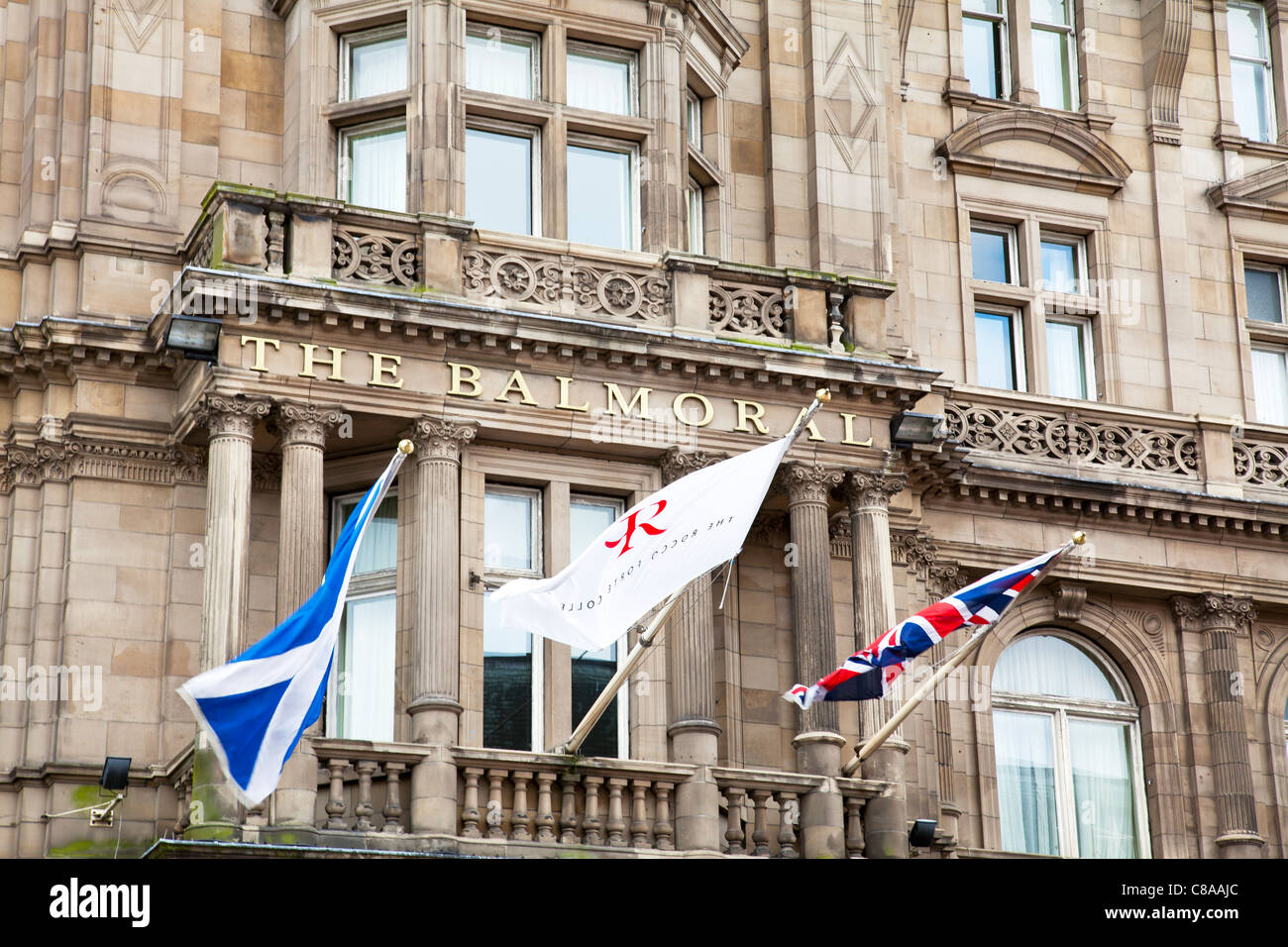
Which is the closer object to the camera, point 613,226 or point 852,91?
point 613,226

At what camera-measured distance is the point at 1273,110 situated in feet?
123

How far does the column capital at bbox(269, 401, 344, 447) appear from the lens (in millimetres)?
27797

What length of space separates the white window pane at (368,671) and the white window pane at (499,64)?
21.3 ft

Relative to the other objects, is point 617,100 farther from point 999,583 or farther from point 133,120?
point 999,583

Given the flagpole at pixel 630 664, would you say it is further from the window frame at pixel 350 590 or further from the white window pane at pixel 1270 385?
the white window pane at pixel 1270 385

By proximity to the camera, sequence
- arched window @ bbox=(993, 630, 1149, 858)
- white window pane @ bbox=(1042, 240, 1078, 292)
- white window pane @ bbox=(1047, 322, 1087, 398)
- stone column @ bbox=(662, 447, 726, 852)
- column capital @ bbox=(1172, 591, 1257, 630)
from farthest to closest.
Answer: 1. white window pane @ bbox=(1042, 240, 1078, 292)
2. white window pane @ bbox=(1047, 322, 1087, 398)
3. column capital @ bbox=(1172, 591, 1257, 630)
4. arched window @ bbox=(993, 630, 1149, 858)
5. stone column @ bbox=(662, 447, 726, 852)

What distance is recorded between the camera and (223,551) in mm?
27141

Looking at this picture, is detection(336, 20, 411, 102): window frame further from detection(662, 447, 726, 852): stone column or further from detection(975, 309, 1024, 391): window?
detection(975, 309, 1024, 391): window

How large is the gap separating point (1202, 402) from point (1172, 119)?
4.19 metres

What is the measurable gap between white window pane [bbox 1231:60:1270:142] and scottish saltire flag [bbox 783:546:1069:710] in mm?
11763

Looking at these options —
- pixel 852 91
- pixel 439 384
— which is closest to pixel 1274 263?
pixel 852 91

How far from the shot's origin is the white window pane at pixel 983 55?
3597cm

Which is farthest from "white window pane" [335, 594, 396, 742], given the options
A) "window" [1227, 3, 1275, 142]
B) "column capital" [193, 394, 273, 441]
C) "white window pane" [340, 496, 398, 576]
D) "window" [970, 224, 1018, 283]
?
"window" [1227, 3, 1275, 142]
